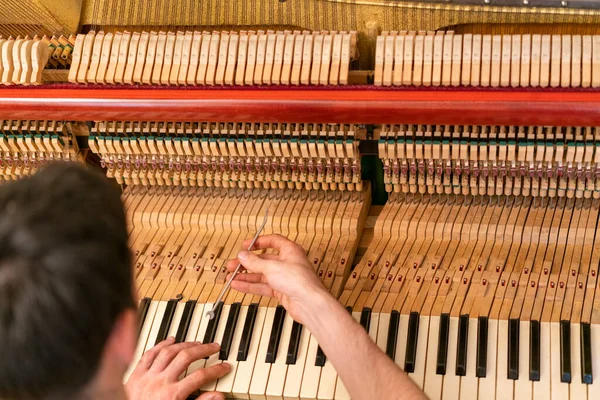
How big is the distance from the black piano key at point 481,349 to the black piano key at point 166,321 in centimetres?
114

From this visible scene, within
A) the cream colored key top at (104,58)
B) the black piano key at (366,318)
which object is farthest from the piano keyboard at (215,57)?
the black piano key at (366,318)

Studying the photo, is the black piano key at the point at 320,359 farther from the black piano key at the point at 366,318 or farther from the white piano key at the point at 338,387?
the black piano key at the point at 366,318

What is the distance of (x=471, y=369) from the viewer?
8.40 feet

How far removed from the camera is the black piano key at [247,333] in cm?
271

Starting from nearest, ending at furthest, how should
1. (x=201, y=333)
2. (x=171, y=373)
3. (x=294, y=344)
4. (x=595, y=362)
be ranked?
1. (x=595, y=362)
2. (x=171, y=373)
3. (x=294, y=344)
4. (x=201, y=333)

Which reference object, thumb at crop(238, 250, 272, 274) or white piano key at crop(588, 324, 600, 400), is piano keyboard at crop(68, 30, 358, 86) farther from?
white piano key at crop(588, 324, 600, 400)

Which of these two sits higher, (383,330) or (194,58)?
(194,58)

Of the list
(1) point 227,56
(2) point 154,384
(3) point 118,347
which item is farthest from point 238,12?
(3) point 118,347

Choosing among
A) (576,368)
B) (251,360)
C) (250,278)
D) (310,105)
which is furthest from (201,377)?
(576,368)

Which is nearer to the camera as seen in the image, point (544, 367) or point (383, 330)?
point (544, 367)

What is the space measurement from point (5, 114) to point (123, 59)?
0.49 metres

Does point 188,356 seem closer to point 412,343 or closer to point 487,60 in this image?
point 412,343

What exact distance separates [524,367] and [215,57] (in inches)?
61.1

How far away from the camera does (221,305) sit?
2.88m
